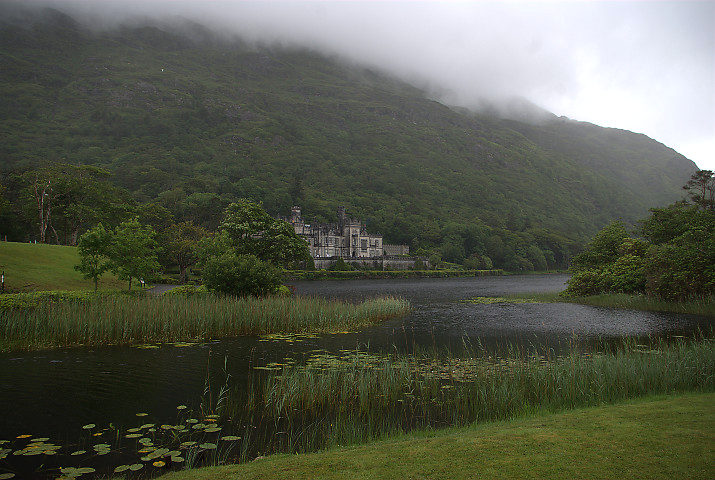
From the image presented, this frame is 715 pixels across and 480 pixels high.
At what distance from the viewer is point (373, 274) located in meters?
97.8

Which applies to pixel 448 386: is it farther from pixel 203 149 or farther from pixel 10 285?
pixel 203 149

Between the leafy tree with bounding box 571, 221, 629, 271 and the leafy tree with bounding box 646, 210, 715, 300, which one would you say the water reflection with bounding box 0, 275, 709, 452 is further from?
the leafy tree with bounding box 571, 221, 629, 271

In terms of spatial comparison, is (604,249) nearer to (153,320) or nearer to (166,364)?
(153,320)

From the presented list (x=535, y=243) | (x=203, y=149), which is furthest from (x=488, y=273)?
(x=203, y=149)

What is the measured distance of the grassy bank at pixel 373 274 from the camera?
8462 cm

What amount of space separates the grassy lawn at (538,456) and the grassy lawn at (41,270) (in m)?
24.1

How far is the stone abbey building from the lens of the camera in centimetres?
11081

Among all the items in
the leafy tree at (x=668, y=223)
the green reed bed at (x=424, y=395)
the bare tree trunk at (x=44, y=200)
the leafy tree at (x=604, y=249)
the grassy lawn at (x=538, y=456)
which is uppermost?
the bare tree trunk at (x=44, y=200)

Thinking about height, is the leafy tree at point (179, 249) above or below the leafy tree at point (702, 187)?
below

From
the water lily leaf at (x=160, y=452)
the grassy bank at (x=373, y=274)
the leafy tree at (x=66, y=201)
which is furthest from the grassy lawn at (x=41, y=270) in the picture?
the grassy bank at (x=373, y=274)

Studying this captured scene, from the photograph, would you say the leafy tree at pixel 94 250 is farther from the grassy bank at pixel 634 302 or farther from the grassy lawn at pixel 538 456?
the grassy bank at pixel 634 302

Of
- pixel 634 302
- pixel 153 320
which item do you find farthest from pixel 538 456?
pixel 634 302

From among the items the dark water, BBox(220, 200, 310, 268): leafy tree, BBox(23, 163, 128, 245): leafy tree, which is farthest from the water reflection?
BBox(23, 163, 128, 245): leafy tree

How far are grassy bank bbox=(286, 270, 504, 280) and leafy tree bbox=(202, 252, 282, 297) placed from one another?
51982mm
